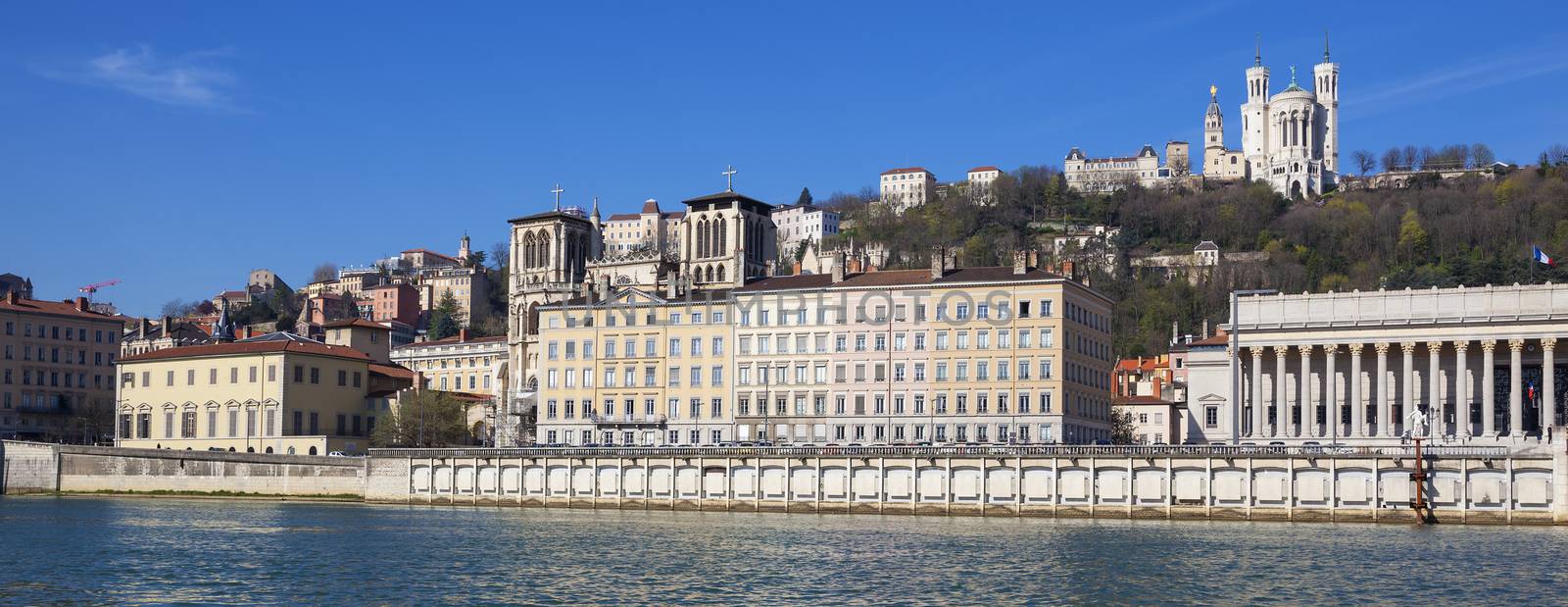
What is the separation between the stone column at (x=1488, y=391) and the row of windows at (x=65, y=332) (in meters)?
91.4

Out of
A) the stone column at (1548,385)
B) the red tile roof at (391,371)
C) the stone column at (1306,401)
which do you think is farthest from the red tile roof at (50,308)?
the stone column at (1548,385)

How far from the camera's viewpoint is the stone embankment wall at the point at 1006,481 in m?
68.8

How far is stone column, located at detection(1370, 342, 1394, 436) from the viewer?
9138 cm

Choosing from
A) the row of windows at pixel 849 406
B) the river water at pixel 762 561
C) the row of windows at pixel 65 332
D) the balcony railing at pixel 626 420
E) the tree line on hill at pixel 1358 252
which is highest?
the tree line on hill at pixel 1358 252

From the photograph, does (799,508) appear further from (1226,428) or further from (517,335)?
(517,335)

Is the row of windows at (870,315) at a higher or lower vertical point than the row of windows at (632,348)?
higher

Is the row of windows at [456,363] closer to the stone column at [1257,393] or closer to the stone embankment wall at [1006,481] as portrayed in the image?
the stone embankment wall at [1006,481]

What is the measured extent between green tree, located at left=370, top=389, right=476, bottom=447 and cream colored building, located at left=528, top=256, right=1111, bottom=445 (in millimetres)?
7162

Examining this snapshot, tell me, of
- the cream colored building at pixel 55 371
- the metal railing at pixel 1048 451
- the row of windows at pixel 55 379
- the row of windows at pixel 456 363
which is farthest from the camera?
the row of windows at pixel 456 363

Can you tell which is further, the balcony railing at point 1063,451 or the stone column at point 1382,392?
the stone column at point 1382,392

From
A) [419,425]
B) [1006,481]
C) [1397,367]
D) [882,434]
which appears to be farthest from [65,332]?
[1397,367]

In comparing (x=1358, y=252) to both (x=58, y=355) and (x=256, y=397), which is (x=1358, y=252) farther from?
(x=58, y=355)

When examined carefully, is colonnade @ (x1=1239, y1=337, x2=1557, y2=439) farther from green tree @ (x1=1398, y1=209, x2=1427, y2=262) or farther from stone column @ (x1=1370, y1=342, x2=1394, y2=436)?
green tree @ (x1=1398, y1=209, x2=1427, y2=262)

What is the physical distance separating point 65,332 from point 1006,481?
3004 inches
